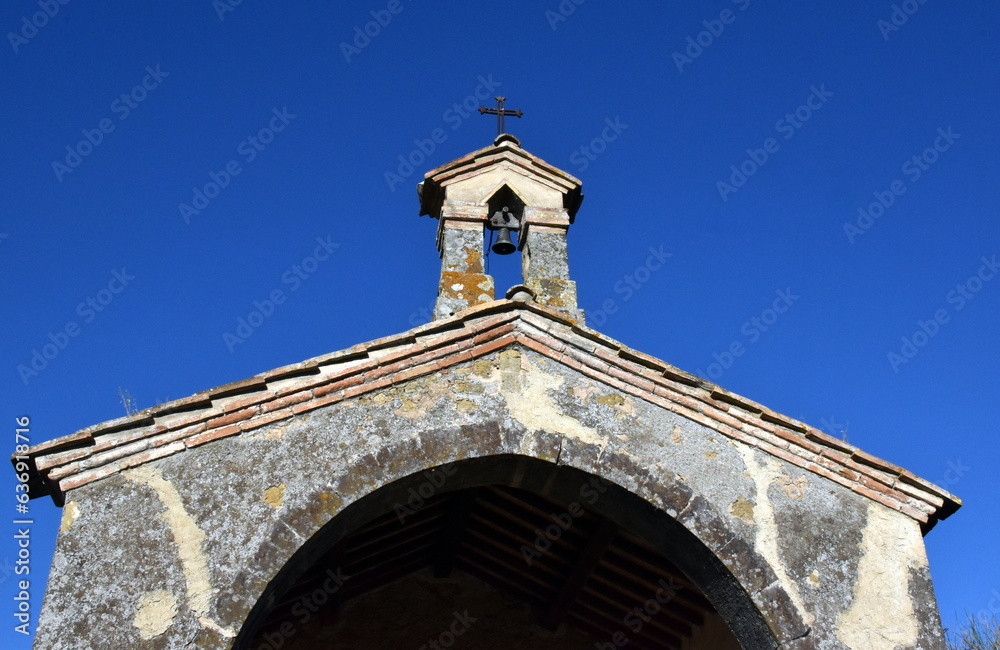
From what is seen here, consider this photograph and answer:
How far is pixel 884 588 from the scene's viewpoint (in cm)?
584

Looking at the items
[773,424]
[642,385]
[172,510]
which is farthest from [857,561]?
[172,510]

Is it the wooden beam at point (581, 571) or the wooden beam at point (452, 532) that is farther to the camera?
the wooden beam at point (452, 532)

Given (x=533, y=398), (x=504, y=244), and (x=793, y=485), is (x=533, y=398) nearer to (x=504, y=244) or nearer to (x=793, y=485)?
(x=793, y=485)

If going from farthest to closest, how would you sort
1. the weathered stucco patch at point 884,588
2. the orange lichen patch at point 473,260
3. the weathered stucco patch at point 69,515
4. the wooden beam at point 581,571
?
1. the orange lichen patch at point 473,260
2. the wooden beam at point 581,571
3. the weathered stucco patch at point 884,588
4. the weathered stucco patch at point 69,515

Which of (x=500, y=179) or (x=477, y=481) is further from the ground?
(x=500, y=179)

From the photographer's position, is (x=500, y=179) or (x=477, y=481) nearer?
(x=477, y=481)

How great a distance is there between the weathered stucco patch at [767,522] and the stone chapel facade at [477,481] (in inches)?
0.4

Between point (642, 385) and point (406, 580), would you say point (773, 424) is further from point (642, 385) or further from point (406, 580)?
→ point (406, 580)

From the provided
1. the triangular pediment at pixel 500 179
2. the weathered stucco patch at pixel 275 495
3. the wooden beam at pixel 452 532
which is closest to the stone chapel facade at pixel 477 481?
the weathered stucco patch at pixel 275 495

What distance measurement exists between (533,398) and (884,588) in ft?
7.39

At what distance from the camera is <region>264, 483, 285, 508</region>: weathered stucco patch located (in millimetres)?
5527

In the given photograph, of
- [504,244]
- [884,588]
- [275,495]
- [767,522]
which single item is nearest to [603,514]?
[767,522]

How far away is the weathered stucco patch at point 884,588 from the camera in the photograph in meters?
5.66

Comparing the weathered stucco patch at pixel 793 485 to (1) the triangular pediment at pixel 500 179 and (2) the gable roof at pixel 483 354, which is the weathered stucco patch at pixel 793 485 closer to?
(2) the gable roof at pixel 483 354
